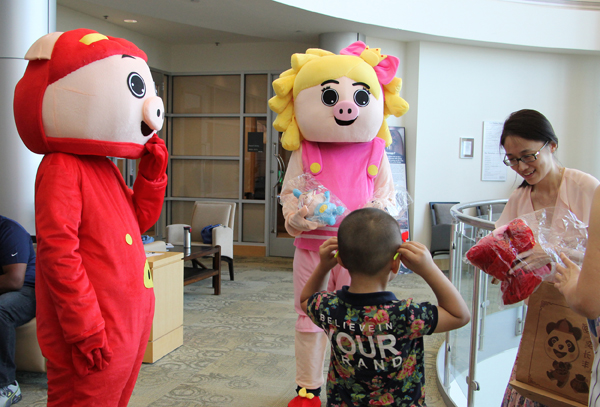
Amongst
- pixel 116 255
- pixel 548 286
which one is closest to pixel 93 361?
pixel 116 255

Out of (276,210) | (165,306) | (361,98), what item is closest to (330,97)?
(361,98)

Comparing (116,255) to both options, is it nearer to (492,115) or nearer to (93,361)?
(93,361)

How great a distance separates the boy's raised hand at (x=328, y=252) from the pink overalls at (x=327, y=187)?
38.3 inches

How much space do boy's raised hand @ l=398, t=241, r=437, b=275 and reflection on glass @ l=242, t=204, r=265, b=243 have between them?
22.0ft

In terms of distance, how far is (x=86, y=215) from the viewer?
1.70 m

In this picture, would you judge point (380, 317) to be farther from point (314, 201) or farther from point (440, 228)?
point (440, 228)

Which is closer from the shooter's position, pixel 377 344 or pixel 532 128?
pixel 377 344

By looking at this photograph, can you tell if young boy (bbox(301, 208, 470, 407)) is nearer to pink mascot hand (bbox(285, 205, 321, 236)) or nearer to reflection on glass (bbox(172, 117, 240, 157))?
pink mascot hand (bbox(285, 205, 321, 236))

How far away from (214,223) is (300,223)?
4.00 metres

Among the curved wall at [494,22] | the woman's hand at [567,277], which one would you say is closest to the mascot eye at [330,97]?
the woman's hand at [567,277]

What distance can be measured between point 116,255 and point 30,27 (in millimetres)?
2918

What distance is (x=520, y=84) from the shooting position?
283 inches

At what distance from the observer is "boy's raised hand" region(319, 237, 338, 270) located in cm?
149

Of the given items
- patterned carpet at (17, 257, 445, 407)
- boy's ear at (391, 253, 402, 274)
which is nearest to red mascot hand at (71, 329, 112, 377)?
boy's ear at (391, 253, 402, 274)
